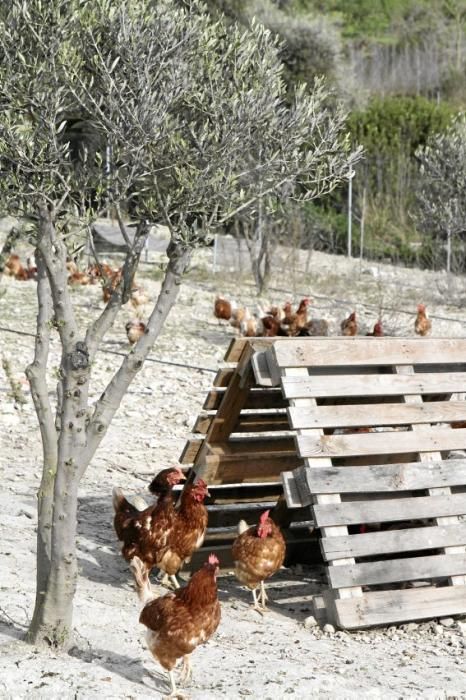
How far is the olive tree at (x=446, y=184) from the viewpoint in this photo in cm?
1698

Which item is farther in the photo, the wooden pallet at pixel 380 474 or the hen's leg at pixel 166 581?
the hen's leg at pixel 166 581

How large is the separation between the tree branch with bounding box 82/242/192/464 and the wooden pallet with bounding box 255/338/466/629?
1.11 metres

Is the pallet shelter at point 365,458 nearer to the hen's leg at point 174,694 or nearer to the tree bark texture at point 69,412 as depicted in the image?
the tree bark texture at point 69,412

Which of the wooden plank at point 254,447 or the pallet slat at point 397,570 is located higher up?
the wooden plank at point 254,447

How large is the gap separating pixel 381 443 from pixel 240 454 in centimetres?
89

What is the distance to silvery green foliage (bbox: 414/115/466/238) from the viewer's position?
16984 millimetres

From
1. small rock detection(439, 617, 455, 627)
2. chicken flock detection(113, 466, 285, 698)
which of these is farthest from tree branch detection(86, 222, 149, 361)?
small rock detection(439, 617, 455, 627)

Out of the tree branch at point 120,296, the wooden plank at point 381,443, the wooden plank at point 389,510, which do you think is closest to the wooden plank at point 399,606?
the wooden plank at point 389,510

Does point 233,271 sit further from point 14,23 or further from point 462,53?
point 462,53

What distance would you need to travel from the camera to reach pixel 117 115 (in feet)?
15.4

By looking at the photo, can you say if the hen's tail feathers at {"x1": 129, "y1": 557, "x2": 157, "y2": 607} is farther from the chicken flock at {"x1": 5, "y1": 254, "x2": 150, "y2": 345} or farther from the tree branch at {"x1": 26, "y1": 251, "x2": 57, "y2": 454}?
the chicken flock at {"x1": 5, "y1": 254, "x2": 150, "y2": 345}

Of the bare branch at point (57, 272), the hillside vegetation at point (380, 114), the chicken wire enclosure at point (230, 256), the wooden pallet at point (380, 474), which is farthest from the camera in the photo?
the hillside vegetation at point (380, 114)

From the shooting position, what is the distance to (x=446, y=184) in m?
17.2

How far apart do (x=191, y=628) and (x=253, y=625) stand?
118cm
